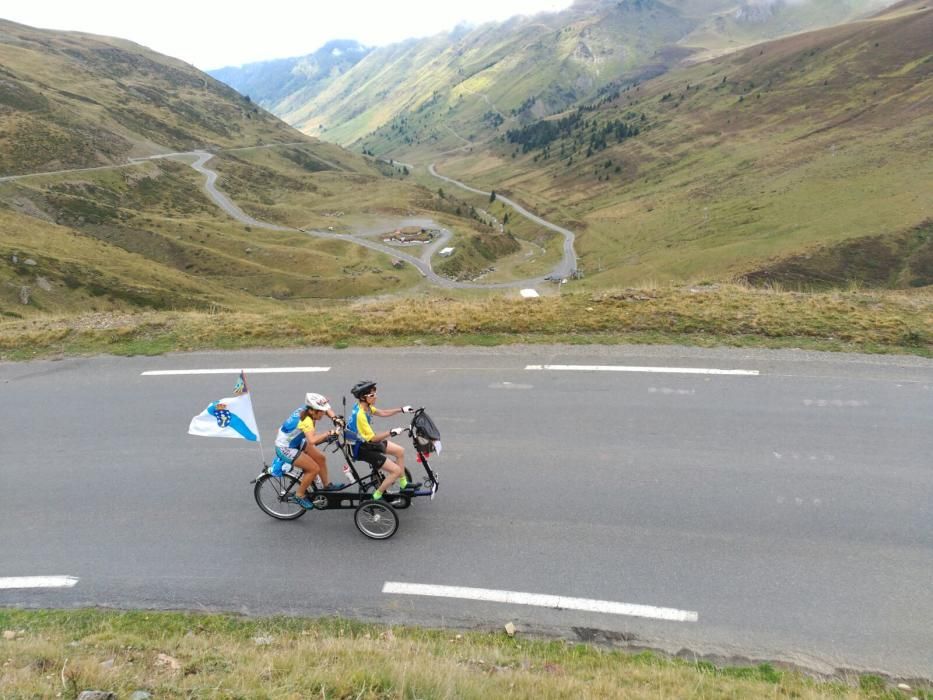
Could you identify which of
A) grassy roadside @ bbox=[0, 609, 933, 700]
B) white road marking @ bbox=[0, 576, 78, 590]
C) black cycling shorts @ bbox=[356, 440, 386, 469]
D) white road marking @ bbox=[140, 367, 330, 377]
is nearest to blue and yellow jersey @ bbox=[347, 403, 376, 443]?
black cycling shorts @ bbox=[356, 440, 386, 469]

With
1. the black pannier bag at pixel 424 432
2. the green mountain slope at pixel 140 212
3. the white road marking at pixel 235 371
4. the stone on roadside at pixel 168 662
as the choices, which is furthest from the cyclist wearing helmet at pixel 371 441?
the green mountain slope at pixel 140 212

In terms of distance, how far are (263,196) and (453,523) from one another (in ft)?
499

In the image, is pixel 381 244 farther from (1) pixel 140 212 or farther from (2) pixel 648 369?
(2) pixel 648 369

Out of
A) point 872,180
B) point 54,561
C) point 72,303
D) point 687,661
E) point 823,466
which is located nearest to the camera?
point 687,661

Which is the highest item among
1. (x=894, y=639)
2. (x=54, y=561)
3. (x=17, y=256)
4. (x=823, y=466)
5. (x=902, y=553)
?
(x=17, y=256)

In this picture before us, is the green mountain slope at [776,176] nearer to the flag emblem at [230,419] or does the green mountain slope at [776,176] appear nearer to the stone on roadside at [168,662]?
the flag emblem at [230,419]

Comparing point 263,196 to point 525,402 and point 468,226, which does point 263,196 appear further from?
point 525,402

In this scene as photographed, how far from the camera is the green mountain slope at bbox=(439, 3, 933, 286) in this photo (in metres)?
74.8

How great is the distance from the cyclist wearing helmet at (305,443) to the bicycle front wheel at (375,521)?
0.64 metres

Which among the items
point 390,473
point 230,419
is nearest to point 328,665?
point 390,473

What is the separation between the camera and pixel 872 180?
90.9 metres

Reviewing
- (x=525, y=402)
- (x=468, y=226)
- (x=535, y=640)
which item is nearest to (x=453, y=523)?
(x=535, y=640)

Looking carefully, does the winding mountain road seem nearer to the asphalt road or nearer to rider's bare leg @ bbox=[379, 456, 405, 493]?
the asphalt road

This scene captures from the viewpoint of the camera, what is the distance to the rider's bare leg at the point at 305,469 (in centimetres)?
819
